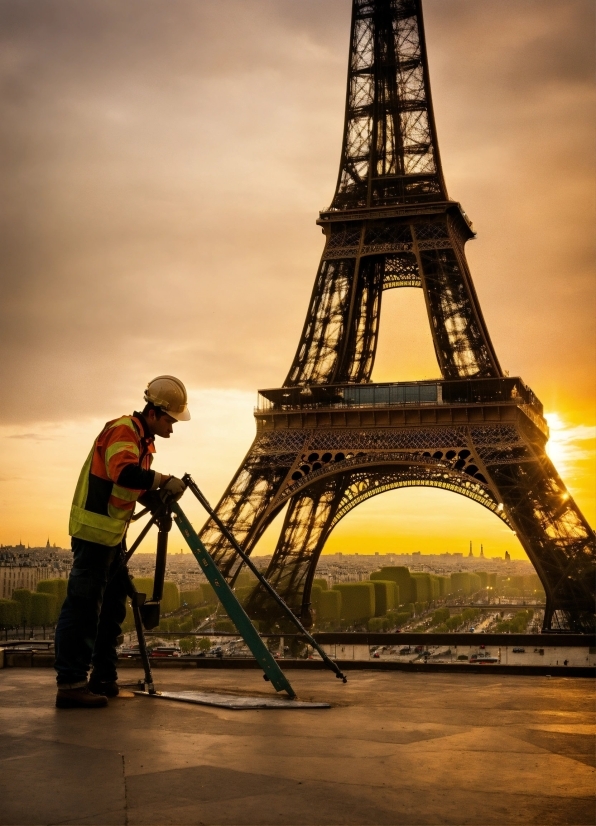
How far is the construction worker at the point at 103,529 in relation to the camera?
7.48 metres

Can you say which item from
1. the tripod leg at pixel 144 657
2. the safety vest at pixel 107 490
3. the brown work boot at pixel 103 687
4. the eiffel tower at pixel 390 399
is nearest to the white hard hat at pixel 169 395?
the safety vest at pixel 107 490

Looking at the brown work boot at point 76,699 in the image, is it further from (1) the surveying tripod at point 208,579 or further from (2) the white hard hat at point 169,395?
(2) the white hard hat at point 169,395

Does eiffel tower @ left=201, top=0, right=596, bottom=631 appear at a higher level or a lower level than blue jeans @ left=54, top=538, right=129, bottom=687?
higher

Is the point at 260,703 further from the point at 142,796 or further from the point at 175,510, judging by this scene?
the point at 142,796

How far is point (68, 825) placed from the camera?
4.21 meters

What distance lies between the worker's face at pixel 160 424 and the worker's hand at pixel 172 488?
1.98ft

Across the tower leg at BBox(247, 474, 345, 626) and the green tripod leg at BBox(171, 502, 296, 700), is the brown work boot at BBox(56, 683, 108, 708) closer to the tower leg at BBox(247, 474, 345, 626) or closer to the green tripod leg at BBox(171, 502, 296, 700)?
the green tripod leg at BBox(171, 502, 296, 700)

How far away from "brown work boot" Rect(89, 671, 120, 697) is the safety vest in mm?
1186

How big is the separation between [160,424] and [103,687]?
2118mm

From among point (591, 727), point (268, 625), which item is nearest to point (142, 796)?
point (591, 727)

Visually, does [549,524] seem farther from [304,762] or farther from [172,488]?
[304,762]

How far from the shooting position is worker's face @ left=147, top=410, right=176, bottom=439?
8.25m

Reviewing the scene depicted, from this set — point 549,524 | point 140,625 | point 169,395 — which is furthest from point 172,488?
point 549,524

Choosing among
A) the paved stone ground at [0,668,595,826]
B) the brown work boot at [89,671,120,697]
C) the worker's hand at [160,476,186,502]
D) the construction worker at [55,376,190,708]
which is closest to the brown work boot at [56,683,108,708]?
the construction worker at [55,376,190,708]
